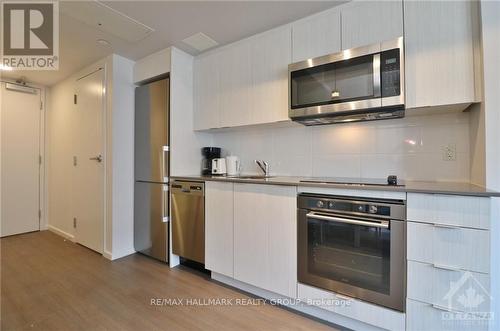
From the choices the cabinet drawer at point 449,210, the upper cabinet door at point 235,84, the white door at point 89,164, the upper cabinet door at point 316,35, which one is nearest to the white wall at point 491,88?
the cabinet drawer at point 449,210

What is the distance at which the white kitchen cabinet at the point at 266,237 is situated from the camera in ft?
5.40

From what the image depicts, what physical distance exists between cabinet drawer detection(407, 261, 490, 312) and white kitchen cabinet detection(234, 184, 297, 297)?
71cm

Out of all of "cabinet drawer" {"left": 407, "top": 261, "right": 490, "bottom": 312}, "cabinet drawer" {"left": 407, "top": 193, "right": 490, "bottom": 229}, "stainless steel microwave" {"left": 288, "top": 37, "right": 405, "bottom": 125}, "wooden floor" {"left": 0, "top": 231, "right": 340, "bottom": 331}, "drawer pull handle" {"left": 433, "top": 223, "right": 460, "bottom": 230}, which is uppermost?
"stainless steel microwave" {"left": 288, "top": 37, "right": 405, "bottom": 125}

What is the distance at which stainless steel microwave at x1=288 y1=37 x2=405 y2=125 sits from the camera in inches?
57.8

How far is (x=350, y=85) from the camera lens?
1618 millimetres

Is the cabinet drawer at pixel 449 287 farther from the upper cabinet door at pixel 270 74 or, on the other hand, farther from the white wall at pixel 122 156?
the white wall at pixel 122 156

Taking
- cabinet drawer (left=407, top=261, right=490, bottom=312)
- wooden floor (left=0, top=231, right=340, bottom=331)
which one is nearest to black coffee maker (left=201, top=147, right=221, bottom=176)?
wooden floor (left=0, top=231, right=340, bottom=331)

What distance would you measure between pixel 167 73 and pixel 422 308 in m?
2.88

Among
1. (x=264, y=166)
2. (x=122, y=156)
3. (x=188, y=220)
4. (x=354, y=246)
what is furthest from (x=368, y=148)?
(x=122, y=156)

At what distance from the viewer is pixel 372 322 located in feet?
4.46

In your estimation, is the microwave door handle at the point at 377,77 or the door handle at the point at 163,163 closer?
the microwave door handle at the point at 377,77

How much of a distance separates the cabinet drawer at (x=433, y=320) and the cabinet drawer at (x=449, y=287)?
4 centimetres

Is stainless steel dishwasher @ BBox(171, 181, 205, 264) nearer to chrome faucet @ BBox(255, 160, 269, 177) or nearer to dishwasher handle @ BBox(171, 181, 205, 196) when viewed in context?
dishwasher handle @ BBox(171, 181, 205, 196)

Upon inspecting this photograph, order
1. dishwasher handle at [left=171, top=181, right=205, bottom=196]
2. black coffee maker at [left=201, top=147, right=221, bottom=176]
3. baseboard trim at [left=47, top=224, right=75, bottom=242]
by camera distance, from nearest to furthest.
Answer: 1. dishwasher handle at [left=171, top=181, right=205, bottom=196]
2. black coffee maker at [left=201, top=147, right=221, bottom=176]
3. baseboard trim at [left=47, top=224, right=75, bottom=242]
